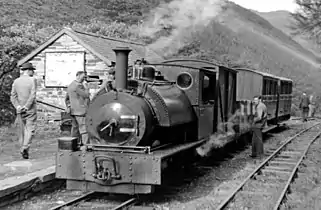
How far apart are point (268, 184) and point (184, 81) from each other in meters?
2.57

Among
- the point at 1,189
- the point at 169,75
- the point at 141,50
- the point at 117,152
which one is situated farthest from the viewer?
the point at 141,50

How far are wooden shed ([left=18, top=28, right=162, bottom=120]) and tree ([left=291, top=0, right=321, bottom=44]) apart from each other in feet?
23.9

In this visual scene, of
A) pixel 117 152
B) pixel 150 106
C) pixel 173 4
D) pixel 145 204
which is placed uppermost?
pixel 173 4

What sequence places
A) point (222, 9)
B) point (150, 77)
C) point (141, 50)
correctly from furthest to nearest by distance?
point (141, 50)
point (222, 9)
point (150, 77)

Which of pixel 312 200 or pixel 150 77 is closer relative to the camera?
pixel 312 200

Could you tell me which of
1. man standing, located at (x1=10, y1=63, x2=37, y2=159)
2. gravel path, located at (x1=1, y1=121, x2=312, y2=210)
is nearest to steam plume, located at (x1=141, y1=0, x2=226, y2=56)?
gravel path, located at (x1=1, y1=121, x2=312, y2=210)

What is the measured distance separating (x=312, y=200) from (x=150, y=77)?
343 centimetres

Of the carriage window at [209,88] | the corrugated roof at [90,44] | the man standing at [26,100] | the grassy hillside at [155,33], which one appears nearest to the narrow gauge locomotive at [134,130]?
the carriage window at [209,88]

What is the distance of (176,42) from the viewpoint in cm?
1528

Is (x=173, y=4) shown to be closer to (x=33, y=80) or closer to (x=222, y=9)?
(x=222, y=9)

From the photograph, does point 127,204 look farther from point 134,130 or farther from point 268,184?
point 268,184

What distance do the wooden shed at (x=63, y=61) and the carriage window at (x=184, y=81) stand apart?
282 inches

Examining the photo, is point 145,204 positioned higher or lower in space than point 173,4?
lower

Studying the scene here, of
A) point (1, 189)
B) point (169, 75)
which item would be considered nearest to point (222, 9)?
point (169, 75)
